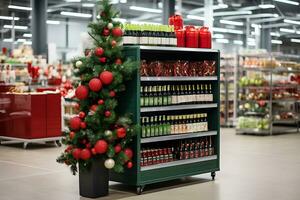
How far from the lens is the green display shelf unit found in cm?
674

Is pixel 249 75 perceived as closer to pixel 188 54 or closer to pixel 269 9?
pixel 269 9

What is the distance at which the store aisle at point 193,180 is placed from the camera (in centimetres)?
676

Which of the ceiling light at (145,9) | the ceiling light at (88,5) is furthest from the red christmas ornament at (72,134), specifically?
the ceiling light at (145,9)

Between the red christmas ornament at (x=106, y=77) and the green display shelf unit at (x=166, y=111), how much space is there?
38cm

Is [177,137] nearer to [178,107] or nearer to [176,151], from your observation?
[176,151]

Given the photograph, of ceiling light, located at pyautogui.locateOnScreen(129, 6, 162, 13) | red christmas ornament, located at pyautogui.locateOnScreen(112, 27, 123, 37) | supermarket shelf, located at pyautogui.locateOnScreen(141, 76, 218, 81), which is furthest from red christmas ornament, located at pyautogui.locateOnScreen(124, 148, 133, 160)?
ceiling light, located at pyautogui.locateOnScreen(129, 6, 162, 13)

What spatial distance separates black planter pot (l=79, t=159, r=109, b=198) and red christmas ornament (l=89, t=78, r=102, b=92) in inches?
33.0

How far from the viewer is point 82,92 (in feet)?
21.3

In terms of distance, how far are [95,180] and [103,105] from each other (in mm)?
899

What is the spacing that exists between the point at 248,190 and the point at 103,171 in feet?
6.26

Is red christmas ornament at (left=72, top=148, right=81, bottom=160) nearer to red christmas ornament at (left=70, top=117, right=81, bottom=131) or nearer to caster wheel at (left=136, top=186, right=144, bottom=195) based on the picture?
red christmas ornament at (left=70, top=117, right=81, bottom=131)

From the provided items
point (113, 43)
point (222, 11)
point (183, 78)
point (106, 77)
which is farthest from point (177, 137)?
point (222, 11)

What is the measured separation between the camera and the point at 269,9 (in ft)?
65.3

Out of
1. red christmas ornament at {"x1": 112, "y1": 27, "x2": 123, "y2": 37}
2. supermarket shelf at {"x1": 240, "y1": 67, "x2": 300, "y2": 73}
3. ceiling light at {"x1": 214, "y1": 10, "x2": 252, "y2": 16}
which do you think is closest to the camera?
red christmas ornament at {"x1": 112, "y1": 27, "x2": 123, "y2": 37}
